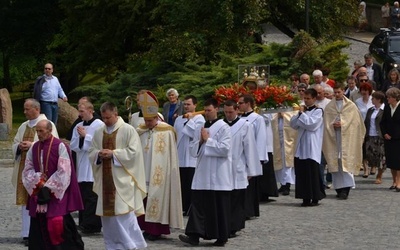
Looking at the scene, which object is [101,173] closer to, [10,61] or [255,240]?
[255,240]

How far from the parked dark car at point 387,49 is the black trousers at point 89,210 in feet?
52.9

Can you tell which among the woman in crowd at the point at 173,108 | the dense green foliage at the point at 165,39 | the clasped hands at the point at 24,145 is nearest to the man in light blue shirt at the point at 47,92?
the dense green foliage at the point at 165,39

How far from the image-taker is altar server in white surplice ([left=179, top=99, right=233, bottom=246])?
15438mm

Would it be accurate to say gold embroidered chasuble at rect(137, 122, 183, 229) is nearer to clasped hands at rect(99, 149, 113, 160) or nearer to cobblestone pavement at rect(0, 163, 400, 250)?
cobblestone pavement at rect(0, 163, 400, 250)

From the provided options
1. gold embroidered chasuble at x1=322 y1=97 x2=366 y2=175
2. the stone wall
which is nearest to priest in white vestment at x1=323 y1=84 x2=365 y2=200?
gold embroidered chasuble at x1=322 y1=97 x2=366 y2=175

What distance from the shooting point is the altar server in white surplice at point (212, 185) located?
50.6 ft

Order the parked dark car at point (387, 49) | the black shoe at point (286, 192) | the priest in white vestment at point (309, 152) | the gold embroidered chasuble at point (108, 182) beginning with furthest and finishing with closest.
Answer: the parked dark car at point (387, 49), the black shoe at point (286, 192), the priest in white vestment at point (309, 152), the gold embroidered chasuble at point (108, 182)

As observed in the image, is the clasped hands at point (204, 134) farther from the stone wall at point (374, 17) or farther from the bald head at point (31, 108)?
the stone wall at point (374, 17)

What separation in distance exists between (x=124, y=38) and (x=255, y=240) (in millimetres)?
23363

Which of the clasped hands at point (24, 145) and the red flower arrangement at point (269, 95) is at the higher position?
the red flower arrangement at point (269, 95)

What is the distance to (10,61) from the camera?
4834cm

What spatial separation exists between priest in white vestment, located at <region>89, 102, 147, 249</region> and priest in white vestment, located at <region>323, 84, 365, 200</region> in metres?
6.10

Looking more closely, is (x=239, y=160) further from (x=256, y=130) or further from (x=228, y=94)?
(x=228, y=94)

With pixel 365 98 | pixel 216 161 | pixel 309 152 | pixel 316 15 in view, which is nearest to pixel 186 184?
pixel 309 152
